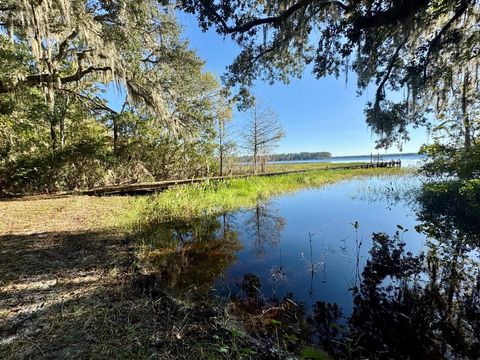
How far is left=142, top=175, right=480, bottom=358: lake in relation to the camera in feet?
7.14

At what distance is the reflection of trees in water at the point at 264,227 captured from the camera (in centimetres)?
476

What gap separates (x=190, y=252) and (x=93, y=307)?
2024mm

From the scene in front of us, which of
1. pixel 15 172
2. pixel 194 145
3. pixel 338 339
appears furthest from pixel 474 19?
pixel 15 172

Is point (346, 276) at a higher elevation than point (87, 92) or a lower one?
lower

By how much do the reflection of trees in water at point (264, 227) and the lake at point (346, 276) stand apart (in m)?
0.03

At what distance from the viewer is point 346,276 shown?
3.37 m

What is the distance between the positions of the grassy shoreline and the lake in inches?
17.6

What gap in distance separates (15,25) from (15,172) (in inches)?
199

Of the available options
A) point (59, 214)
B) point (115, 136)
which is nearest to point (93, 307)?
point (59, 214)

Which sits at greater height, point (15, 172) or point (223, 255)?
point (15, 172)

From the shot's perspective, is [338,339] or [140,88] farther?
[140,88]

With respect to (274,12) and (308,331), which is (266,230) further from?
(274,12)

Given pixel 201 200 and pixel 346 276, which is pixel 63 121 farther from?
pixel 346 276

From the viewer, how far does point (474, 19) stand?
15.8ft
